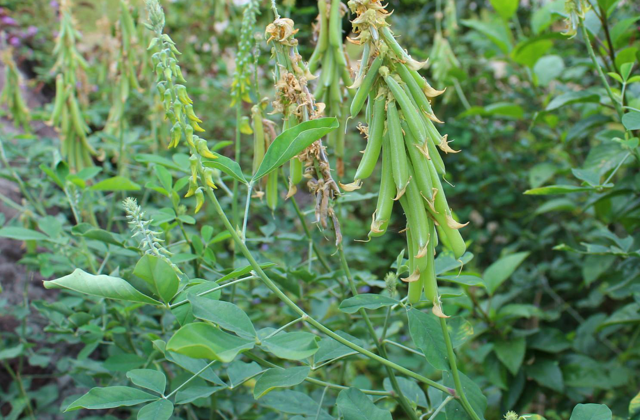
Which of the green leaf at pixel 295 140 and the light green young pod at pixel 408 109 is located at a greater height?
the light green young pod at pixel 408 109

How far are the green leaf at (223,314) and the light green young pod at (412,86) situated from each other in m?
0.43

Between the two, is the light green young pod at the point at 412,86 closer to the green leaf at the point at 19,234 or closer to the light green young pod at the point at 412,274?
the light green young pod at the point at 412,274

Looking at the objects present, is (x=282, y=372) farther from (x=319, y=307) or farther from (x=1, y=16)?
(x=1, y=16)

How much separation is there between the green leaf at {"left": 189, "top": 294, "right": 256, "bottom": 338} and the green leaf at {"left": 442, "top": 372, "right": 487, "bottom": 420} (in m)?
0.40

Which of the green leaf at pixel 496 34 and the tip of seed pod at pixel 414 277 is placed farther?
the green leaf at pixel 496 34

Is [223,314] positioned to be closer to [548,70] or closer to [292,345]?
[292,345]

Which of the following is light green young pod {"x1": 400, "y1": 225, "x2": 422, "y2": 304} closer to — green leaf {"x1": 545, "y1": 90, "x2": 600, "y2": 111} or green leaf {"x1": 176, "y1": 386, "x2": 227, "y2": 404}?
green leaf {"x1": 176, "y1": 386, "x2": 227, "y2": 404}

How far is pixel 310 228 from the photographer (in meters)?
1.98

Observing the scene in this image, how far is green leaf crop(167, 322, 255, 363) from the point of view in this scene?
0.60 meters

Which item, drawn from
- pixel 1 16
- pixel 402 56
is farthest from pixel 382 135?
pixel 1 16

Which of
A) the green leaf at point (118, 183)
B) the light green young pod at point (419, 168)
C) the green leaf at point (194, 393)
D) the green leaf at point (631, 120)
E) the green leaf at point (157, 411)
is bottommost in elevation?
the green leaf at point (194, 393)

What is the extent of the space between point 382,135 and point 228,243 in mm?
1999

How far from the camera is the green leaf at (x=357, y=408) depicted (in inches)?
31.2

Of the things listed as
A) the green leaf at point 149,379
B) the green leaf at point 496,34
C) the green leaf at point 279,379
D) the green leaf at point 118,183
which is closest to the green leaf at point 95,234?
the green leaf at point 118,183
